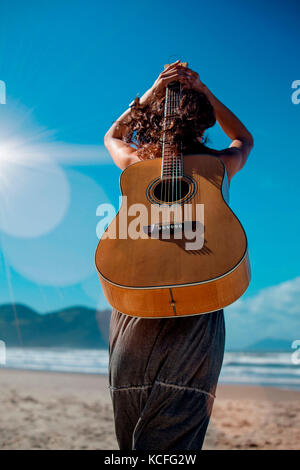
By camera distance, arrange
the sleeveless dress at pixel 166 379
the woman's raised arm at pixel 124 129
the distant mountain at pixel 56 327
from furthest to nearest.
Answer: the distant mountain at pixel 56 327 < the woman's raised arm at pixel 124 129 < the sleeveless dress at pixel 166 379

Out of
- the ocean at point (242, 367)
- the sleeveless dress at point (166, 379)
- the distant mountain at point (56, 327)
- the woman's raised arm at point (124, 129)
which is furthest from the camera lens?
the distant mountain at point (56, 327)

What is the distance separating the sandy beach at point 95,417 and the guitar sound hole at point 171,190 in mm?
3467

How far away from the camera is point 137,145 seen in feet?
6.41

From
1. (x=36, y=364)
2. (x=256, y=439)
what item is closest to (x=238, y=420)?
(x=256, y=439)

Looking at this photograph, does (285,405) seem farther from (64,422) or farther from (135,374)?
(135,374)

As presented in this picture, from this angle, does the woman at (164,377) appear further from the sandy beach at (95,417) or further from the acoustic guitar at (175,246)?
the sandy beach at (95,417)

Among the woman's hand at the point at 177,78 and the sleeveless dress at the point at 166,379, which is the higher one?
the woman's hand at the point at 177,78

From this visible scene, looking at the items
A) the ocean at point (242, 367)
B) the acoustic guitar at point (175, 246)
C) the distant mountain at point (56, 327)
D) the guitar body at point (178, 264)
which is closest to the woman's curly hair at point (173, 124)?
the acoustic guitar at point (175, 246)

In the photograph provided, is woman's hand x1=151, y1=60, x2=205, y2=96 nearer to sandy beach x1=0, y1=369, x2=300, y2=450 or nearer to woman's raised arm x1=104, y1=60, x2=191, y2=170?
woman's raised arm x1=104, y1=60, x2=191, y2=170

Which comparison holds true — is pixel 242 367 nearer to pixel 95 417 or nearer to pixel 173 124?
pixel 95 417

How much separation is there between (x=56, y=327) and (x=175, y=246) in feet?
140

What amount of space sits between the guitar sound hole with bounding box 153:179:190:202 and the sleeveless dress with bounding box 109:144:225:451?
0.56 m

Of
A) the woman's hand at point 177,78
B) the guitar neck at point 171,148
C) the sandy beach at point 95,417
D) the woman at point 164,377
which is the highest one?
the woman's hand at point 177,78

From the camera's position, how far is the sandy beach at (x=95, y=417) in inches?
164
